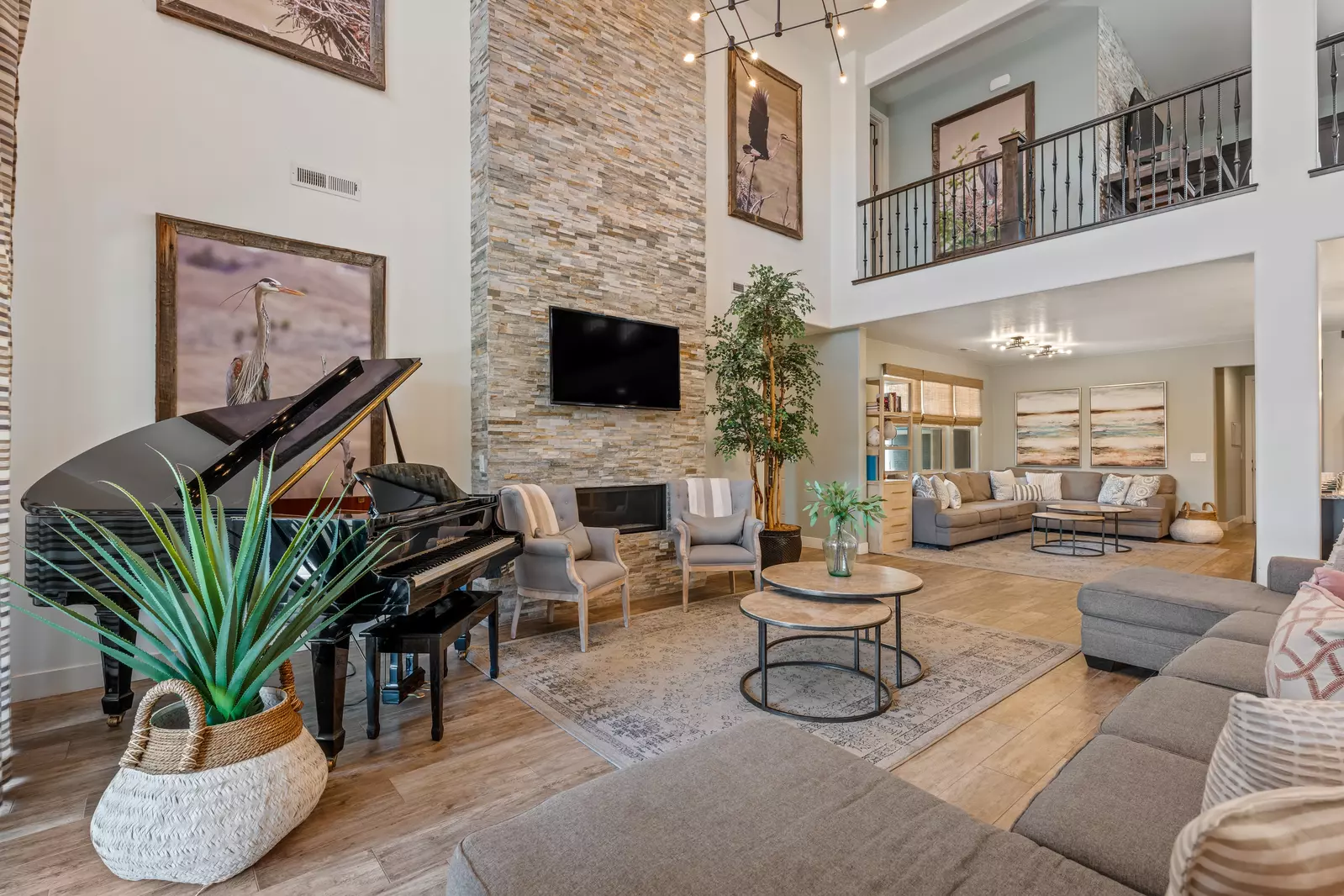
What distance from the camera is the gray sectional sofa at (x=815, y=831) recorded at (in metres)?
0.96

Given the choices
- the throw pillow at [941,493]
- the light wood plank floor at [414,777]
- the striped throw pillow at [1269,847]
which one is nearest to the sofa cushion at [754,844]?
the striped throw pillow at [1269,847]

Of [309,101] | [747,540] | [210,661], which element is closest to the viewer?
[210,661]

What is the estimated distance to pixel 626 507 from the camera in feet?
16.6

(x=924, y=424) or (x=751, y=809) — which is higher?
(x=924, y=424)

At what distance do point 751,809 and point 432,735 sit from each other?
6.00 feet

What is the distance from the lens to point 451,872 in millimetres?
994

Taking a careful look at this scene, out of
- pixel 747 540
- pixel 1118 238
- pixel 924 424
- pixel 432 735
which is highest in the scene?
pixel 1118 238

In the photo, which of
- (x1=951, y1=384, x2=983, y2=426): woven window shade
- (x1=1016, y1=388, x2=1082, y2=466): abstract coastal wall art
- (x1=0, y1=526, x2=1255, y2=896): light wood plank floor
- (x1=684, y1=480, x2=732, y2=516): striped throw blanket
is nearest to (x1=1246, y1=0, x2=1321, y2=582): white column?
(x1=0, y1=526, x2=1255, y2=896): light wood plank floor

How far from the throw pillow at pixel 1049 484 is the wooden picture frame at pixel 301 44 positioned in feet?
29.4

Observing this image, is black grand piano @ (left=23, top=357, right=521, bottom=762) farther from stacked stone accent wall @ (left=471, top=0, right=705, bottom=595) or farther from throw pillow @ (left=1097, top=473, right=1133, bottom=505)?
throw pillow @ (left=1097, top=473, right=1133, bottom=505)

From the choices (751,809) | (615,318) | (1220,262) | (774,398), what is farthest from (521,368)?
(1220,262)

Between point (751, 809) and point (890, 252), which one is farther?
point (890, 252)

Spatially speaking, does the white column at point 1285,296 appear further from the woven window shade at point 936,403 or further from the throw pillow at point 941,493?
the woven window shade at point 936,403

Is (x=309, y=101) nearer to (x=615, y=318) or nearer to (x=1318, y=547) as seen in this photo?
(x=615, y=318)
